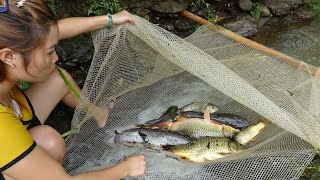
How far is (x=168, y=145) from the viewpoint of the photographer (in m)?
3.34

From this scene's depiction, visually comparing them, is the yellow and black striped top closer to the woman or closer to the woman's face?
the woman

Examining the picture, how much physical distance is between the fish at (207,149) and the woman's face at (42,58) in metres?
1.22

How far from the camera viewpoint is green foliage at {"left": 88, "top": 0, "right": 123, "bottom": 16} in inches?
188

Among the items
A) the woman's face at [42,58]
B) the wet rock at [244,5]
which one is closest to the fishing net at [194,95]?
the woman's face at [42,58]

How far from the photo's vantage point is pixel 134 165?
291 centimetres

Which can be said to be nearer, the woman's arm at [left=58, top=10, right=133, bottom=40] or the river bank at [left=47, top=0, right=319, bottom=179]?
the woman's arm at [left=58, top=10, right=133, bottom=40]

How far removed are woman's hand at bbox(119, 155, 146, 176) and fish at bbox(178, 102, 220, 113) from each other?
2.87 feet

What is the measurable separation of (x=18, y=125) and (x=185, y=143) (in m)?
1.38

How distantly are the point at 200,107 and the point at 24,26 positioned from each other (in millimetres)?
1849

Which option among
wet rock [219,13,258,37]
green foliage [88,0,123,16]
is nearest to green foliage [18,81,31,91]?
green foliage [88,0,123,16]

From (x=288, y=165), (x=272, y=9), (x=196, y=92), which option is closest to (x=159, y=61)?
(x=196, y=92)

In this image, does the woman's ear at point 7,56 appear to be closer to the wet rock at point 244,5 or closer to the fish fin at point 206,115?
the fish fin at point 206,115

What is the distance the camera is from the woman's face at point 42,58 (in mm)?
2418

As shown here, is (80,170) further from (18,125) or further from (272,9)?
(272,9)
